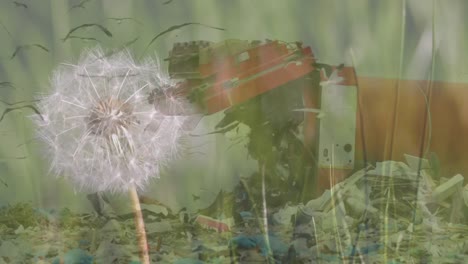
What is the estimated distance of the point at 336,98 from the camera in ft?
7.04

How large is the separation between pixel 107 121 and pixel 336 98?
0.83m

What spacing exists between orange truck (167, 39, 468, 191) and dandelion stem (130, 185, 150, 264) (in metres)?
0.40

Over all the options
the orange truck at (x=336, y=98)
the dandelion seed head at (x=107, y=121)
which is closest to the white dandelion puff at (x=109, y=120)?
the dandelion seed head at (x=107, y=121)

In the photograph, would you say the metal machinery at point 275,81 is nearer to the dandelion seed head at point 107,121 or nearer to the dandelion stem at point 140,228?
the dandelion seed head at point 107,121

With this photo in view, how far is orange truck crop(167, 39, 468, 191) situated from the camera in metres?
2.12

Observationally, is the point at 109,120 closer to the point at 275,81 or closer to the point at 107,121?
the point at 107,121

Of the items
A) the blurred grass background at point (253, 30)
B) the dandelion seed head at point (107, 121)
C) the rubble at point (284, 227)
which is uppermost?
the blurred grass background at point (253, 30)

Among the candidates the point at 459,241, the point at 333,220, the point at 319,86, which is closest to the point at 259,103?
the point at 319,86

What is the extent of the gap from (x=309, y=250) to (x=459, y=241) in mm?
563

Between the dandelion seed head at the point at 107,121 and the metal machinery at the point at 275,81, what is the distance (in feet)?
0.30

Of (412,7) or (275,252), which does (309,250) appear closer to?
(275,252)

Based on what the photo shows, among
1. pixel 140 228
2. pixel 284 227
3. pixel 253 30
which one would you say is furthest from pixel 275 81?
pixel 140 228

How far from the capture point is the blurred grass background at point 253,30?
2105 millimetres

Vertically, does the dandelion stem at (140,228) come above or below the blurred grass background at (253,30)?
below
